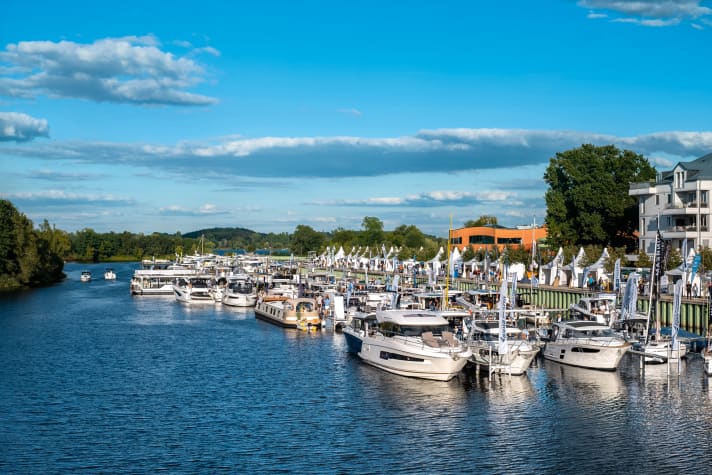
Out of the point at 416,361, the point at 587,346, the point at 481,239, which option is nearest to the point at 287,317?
the point at 416,361

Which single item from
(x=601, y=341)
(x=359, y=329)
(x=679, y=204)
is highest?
(x=679, y=204)

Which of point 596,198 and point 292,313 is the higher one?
point 596,198

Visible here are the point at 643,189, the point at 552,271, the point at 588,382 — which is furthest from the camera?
the point at 643,189

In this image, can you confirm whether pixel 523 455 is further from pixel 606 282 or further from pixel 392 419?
pixel 606 282

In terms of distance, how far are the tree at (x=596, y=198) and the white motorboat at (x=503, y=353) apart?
265 ft

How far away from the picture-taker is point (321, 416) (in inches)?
1813

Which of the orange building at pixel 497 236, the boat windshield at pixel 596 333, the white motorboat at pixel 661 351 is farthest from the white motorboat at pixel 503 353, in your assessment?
the orange building at pixel 497 236

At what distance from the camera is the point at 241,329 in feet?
305

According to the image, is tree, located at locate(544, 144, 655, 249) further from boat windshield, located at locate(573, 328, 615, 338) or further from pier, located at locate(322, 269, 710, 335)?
boat windshield, located at locate(573, 328, 615, 338)

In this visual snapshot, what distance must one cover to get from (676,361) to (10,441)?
157 feet

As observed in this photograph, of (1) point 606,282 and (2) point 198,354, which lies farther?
(1) point 606,282

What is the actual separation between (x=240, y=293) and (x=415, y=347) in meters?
74.7

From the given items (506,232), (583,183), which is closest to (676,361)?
(583,183)

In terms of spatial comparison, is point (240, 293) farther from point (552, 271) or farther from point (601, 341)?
point (601, 341)
